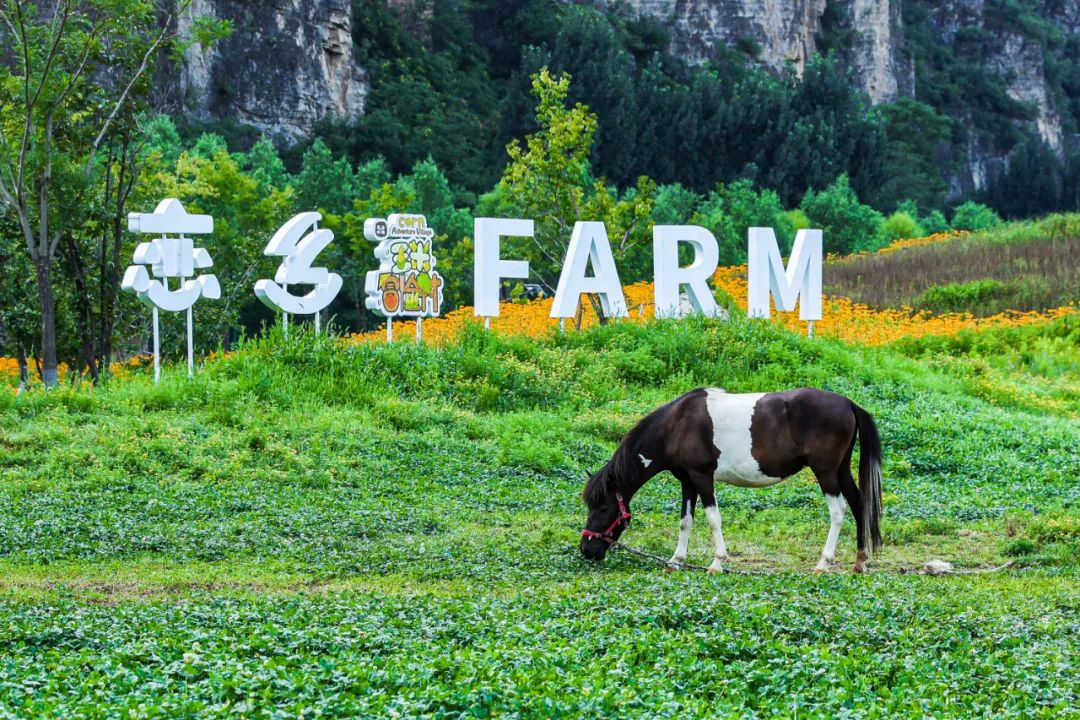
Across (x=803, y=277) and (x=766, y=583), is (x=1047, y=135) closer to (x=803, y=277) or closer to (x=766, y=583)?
(x=803, y=277)

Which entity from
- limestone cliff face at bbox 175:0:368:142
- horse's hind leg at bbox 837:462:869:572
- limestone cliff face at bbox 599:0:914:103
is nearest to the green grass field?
horse's hind leg at bbox 837:462:869:572

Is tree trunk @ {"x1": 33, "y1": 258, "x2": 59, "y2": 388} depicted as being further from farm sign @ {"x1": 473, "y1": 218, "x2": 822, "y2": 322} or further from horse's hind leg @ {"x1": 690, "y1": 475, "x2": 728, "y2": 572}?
Result: horse's hind leg @ {"x1": 690, "y1": 475, "x2": 728, "y2": 572}

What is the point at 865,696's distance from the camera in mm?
6590

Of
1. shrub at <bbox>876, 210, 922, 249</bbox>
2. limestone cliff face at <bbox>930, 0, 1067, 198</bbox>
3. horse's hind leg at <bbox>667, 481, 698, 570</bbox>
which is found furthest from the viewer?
limestone cliff face at <bbox>930, 0, 1067, 198</bbox>

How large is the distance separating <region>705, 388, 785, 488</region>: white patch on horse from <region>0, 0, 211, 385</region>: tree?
11.6 metres

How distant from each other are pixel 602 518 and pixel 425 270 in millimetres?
11306

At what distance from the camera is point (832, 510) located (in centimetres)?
1093

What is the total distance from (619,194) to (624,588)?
1937 inches

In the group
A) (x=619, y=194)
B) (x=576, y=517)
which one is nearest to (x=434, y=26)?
(x=619, y=194)

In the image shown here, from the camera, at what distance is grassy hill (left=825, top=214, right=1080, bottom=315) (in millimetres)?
31094

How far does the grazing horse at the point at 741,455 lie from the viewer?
10.9m

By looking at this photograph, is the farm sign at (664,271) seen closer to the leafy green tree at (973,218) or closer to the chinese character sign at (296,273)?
the chinese character sign at (296,273)

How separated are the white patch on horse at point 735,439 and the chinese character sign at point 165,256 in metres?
10.2

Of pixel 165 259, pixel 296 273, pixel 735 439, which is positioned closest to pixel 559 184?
pixel 296 273
